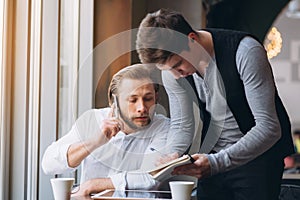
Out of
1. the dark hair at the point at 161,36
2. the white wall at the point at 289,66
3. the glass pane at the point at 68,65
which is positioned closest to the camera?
the white wall at the point at 289,66

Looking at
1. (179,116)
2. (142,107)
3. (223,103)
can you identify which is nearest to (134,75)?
(142,107)

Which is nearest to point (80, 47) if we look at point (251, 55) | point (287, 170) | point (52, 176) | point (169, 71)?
point (169, 71)

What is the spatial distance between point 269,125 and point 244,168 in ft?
0.58

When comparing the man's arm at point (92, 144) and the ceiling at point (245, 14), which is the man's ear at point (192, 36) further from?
the man's arm at point (92, 144)

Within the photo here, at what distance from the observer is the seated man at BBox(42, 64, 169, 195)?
6.27 ft

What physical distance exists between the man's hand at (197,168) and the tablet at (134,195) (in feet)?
0.32

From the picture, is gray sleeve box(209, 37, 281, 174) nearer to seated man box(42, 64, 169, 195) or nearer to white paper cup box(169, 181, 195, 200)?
white paper cup box(169, 181, 195, 200)

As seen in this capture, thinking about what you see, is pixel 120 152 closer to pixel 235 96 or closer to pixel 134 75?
pixel 134 75

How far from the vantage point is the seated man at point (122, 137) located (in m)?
1.91

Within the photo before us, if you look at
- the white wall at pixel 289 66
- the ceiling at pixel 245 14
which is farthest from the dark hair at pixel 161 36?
the white wall at pixel 289 66

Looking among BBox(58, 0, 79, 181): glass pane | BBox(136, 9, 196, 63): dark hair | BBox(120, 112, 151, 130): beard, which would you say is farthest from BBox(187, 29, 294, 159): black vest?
BBox(58, 0, 79, 181): glass pane

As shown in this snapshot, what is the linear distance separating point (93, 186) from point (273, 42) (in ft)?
2.78

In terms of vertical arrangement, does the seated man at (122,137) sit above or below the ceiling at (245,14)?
below

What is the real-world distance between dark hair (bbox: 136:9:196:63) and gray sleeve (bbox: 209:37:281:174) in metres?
0.22
